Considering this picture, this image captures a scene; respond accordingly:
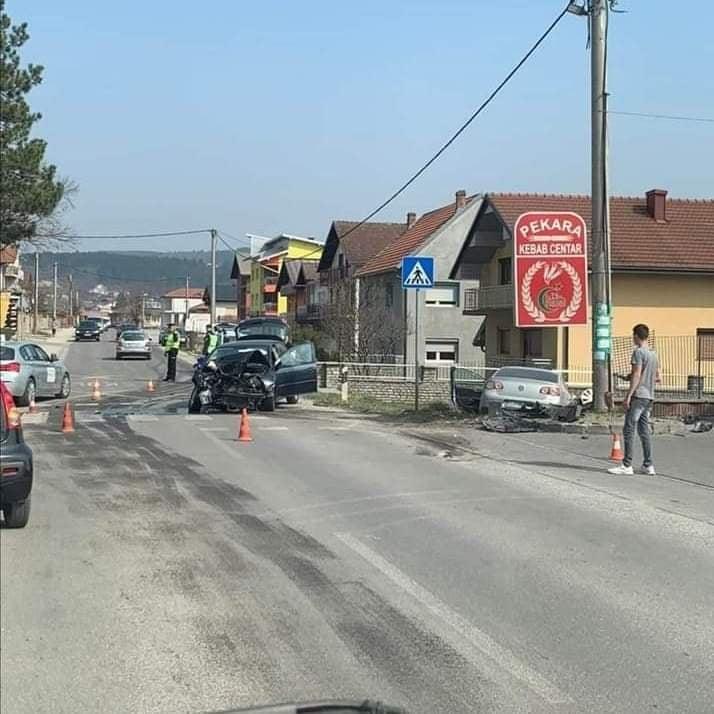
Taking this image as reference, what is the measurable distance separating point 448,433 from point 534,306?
388 cm

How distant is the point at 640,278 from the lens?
114ft

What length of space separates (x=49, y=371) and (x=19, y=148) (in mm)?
12270

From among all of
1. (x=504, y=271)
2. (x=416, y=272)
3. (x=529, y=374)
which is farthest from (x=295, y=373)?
(x=504, y=271)

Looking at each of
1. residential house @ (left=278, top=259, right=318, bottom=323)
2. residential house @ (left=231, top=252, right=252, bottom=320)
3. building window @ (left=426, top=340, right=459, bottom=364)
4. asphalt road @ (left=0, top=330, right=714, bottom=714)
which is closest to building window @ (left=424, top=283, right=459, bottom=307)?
building window @ (left=426, top=340, right=459, bottom=364)

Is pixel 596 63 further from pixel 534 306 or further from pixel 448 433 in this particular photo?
pixel 448 433

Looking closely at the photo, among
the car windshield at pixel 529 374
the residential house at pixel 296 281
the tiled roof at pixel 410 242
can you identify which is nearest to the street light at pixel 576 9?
the car windshield at pixel 529 374

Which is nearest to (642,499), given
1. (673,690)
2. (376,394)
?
(673,690)

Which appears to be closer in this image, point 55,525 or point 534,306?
point 55,525

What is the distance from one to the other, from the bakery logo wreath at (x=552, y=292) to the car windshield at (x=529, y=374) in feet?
3.72

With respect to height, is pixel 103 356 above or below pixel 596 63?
below

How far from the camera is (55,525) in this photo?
8.04 metres

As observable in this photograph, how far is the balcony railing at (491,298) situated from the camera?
3684cm

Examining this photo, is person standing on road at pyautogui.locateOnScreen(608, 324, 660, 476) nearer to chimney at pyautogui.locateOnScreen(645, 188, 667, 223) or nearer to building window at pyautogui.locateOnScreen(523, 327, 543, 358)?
building window at pyautogui.locateOnScreen(523, 327, 543, 358)

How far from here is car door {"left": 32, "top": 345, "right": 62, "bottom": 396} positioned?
76.5ft
